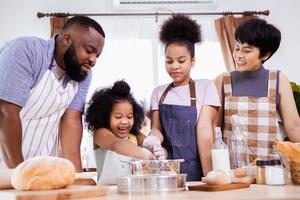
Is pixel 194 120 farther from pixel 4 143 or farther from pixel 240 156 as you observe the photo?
pixel 4 143

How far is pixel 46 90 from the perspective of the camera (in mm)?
1465

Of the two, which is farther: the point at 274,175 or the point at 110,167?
the point at 110,167

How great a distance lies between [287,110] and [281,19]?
8.47 ft

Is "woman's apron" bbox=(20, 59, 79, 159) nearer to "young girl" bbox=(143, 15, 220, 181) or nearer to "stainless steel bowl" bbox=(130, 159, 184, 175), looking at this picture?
"young girl" bbox=(143, 15, 220, 181)

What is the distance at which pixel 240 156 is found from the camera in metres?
1.41

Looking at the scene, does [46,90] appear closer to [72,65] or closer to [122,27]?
[72,65]

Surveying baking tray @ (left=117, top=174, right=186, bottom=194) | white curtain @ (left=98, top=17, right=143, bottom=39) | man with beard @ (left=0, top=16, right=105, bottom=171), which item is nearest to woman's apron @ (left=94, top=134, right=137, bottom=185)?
man with beard @ (left=0, top=16, right=105, bottom=171)

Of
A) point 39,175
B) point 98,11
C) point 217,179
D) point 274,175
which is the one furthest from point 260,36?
point 98,11

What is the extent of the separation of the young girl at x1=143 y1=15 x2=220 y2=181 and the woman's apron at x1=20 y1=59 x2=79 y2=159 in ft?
1.12

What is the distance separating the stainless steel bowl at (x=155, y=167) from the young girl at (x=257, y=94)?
1.89ft

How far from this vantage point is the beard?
148 centimetres

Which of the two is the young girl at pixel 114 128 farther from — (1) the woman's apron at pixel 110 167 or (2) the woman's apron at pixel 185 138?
(2) the woman's apron at pixel 185 138

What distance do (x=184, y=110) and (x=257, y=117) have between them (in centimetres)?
30

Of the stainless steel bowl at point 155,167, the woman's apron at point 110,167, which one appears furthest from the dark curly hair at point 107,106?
the stainless steel bowl at point 155,167
